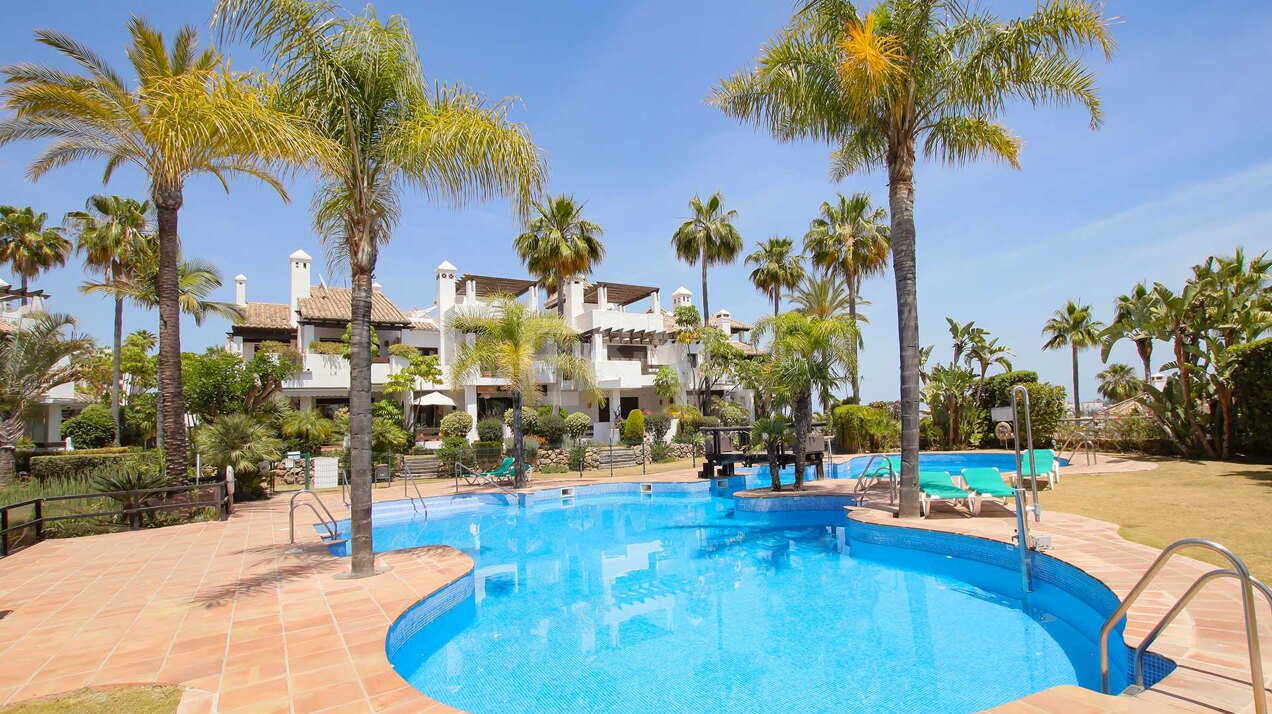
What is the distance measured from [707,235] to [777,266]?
14.5ft

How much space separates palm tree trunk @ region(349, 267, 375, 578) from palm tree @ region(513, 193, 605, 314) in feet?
67.0

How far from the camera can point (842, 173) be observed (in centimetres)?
1409

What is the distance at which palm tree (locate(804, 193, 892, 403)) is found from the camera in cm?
2941

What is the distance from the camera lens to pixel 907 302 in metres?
10.3

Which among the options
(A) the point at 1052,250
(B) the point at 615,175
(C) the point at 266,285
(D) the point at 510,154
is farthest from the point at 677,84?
(C) the point at 266,285

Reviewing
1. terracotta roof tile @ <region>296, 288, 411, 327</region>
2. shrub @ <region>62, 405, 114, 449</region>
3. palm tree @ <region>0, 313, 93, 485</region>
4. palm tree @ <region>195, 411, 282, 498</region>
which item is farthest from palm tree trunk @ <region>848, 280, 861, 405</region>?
shrub @ <region>62, 405, 114, 449</region>

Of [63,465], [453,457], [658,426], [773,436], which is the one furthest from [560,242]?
[63,465]

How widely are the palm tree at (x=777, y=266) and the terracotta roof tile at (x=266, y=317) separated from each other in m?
24.2

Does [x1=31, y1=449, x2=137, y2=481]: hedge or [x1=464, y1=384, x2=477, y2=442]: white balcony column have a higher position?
[x1=464, y1=384, x2=477, y2=442]: white balcony column

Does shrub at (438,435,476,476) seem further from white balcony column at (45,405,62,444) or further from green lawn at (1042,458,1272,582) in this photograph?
white balcony column at (45,405,62,444)

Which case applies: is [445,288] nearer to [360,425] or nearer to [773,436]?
[773,436]

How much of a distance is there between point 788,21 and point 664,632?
10088 millimetres

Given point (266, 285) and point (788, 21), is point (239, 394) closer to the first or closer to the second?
point (266, 285)

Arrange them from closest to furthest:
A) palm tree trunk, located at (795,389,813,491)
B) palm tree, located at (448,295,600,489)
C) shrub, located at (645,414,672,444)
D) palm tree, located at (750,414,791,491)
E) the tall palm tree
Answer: the tall palm tree → palm tree trunk, located at (795,389,813,491) → palm tree, located at (750,414,791,491) → palm tree, located at (448,295,600,489) → shrub, located at (645,414,672,444)
